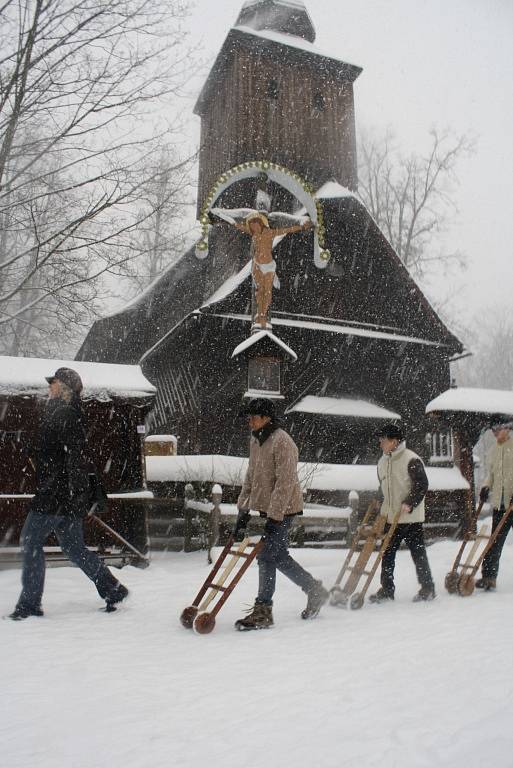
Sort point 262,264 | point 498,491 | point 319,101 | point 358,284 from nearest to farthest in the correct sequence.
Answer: point 498,491
point 262,264
point 358,284
point 319,101

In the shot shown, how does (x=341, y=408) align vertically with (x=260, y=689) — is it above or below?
above

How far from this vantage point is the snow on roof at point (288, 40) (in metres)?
19.3

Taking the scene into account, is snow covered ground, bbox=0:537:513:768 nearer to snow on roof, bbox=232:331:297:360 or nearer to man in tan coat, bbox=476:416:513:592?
man in tan coat, bbox=476:416:513:592

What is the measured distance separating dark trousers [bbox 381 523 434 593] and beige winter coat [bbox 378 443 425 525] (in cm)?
9

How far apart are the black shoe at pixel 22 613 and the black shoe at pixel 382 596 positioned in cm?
297

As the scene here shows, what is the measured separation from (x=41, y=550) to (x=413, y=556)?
3409 mm

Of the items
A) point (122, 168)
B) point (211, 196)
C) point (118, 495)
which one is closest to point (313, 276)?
point (211, 196)

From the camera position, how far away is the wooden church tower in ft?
61.6

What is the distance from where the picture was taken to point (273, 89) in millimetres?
19406

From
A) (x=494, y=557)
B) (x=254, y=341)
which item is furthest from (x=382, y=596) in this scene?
(x=254, y=341)

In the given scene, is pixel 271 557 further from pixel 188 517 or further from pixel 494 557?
pixel 188 517

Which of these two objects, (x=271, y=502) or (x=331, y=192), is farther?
(x=331, y=192)

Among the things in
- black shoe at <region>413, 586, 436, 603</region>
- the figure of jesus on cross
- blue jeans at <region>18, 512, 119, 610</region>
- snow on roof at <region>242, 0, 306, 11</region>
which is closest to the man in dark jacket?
blue jeans at <region>18, 512, 119, 610</region>

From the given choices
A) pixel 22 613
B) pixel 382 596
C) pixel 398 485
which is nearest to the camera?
pixel 22 613
